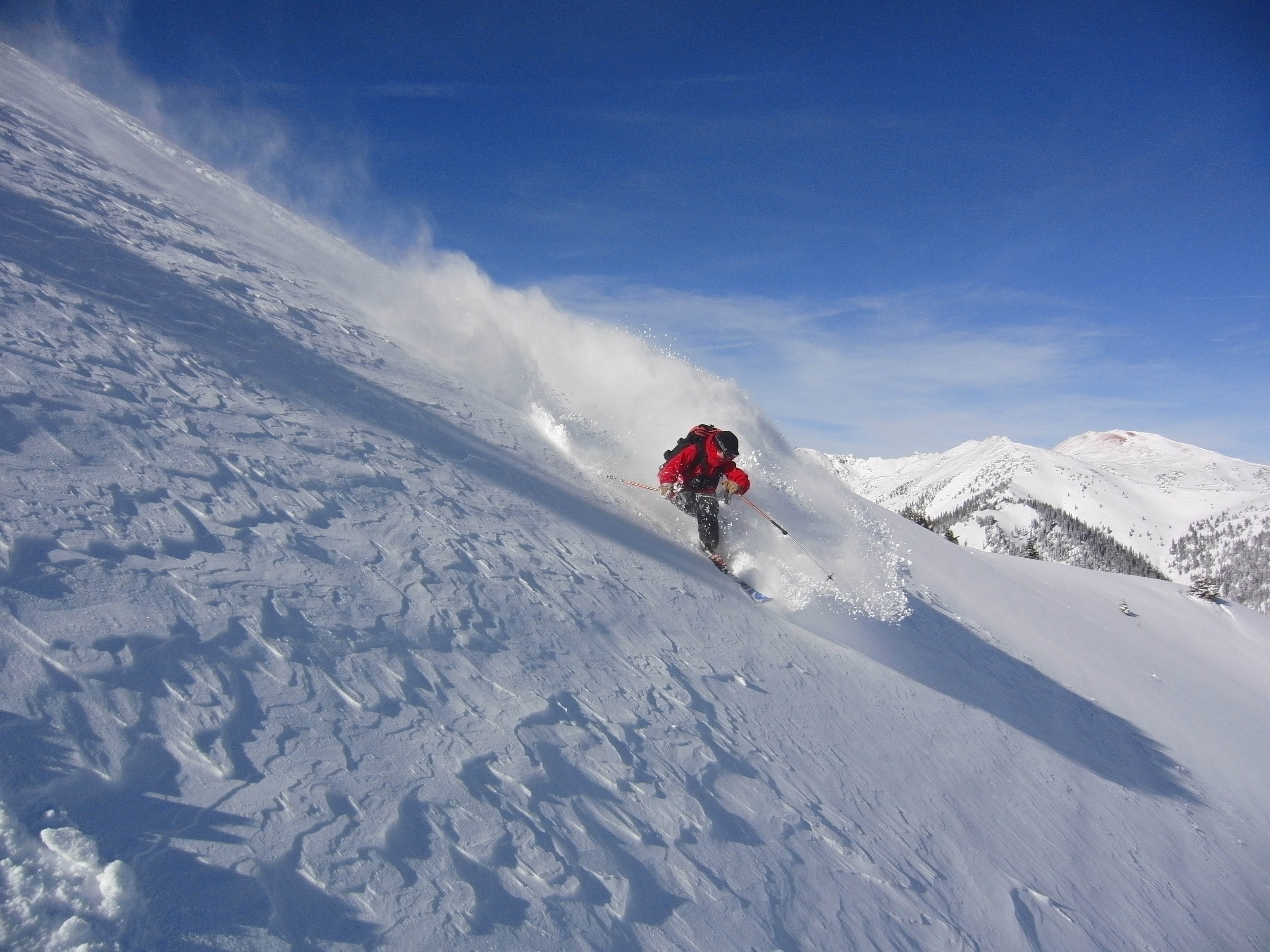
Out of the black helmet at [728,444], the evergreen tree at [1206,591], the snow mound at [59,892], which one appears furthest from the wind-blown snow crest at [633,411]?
the evergreen tree at [1206,591]

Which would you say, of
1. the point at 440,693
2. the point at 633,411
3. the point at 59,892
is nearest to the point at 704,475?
the point at 633,411

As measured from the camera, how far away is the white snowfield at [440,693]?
107 inches

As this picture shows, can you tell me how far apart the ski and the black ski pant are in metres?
0.15

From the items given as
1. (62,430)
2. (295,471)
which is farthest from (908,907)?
(62,430)

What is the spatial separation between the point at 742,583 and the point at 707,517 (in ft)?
3.57

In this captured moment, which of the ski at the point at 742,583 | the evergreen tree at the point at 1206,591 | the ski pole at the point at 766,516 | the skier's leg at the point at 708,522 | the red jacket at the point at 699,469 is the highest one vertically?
the evergreen tree at the point at 1206,591

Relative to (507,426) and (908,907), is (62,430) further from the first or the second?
(908,907)

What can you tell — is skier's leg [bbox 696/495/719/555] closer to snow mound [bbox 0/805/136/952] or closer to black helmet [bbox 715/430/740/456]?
black helmet [bbox 715/430/740/456]

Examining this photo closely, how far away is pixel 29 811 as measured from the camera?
2.31 meters

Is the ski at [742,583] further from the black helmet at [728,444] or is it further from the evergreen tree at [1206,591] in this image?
the evergreen tree at [1206,591]

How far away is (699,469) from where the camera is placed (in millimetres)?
9328

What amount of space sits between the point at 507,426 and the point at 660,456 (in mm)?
3190

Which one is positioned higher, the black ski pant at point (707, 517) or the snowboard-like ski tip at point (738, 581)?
the black ski pant at point (707, 517)

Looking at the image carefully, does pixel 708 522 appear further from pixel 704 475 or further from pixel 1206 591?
pixel 1206 591
